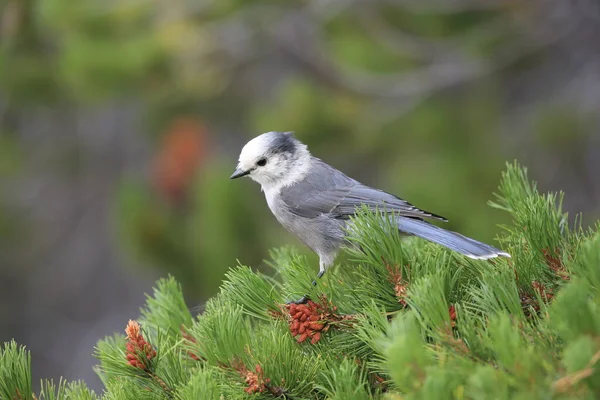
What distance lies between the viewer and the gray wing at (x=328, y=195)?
85.0 inches

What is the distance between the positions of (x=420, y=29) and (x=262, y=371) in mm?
3408

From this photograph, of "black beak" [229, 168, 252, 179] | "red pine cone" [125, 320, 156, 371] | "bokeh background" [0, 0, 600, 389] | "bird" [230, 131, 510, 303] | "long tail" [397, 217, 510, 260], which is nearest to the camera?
"red pine cone" [125, 320, 156, 371]

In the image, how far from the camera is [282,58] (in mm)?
6121

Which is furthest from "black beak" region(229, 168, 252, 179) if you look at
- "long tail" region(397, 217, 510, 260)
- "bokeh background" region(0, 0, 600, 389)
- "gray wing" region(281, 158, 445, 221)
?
"bokeh background" region(0, 0, 600, 389)

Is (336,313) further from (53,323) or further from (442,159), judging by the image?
(53,323)

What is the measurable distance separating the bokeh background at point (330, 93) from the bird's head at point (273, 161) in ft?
2.83

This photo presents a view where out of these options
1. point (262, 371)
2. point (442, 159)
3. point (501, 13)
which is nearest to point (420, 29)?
point (501, 13)

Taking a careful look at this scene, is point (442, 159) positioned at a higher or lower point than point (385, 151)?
lower

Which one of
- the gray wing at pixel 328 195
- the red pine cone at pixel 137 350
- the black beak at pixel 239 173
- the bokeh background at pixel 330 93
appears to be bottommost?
the red pine cone at pixel 137 350

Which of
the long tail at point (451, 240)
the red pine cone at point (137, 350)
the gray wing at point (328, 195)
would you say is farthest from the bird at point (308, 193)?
the red pine cone at point (137, 350)

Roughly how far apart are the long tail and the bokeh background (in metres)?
1.48

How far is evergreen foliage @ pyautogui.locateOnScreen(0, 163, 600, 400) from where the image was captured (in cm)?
86

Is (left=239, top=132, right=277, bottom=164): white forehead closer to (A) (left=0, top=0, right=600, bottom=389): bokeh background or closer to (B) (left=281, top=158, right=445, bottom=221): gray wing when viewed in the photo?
(B) (left=281, top=158, right=445, bottom=221): gray wing

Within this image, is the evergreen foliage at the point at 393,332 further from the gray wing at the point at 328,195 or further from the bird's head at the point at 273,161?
the bird's head at the point at 273,161
